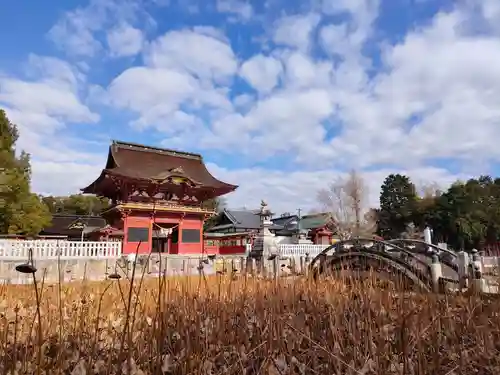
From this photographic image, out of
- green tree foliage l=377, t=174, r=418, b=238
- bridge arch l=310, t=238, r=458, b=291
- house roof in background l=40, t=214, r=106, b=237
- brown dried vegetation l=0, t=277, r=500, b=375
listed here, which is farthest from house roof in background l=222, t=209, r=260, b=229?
brown dried vegetation l=0, t=277, r=500, b=375

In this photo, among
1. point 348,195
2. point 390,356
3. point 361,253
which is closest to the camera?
point 390,356

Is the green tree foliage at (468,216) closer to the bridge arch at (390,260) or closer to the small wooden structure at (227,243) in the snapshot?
the small wooden structure at (227,243)

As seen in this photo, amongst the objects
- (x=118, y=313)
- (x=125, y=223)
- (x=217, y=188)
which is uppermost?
(x=217, y=188)

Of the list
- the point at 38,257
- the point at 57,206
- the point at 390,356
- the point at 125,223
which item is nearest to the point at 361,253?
the point at 390,356

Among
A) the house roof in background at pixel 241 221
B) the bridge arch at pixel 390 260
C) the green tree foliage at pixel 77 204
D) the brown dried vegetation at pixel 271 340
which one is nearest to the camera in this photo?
the brown dried vegetation at pixel 271 340

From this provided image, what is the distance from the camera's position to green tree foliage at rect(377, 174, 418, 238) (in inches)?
1469

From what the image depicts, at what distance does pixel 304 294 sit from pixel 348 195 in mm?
32429

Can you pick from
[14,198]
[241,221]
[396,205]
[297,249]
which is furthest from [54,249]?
[396,205]

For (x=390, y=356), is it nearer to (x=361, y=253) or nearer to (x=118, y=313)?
(x=118, y=313)

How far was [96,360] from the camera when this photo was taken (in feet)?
7.41

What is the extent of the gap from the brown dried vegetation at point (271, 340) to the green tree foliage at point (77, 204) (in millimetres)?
42899

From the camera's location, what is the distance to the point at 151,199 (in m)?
19.5

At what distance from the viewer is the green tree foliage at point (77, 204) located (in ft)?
142

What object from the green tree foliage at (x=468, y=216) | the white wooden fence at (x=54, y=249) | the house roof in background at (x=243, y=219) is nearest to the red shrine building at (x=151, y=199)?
the white wooden fence at (x=54, y=249)
